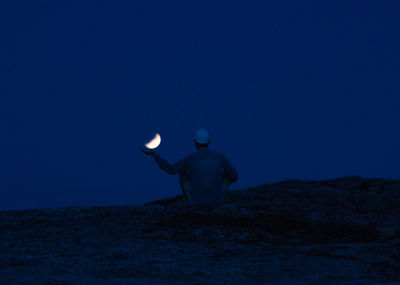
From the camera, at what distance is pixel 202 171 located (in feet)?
23.6

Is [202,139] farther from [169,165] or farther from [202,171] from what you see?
[169,165]

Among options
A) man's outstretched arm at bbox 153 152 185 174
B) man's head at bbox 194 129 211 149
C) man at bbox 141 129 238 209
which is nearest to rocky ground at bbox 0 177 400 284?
man at bbox 141 129 238 209

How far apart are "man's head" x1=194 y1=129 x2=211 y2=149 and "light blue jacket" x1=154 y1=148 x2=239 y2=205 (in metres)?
0.08

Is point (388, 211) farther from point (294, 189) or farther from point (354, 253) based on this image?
point (354, 253)

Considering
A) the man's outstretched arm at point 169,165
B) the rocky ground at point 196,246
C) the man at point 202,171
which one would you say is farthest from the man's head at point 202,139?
the rocky ground at point 196,246

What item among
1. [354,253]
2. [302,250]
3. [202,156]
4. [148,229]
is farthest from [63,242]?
[354,253]

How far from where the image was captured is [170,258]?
17.4ft

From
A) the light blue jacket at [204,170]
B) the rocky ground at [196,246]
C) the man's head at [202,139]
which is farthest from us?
the man's head at [202,139]

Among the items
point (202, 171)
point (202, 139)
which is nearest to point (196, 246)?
point (202, 171)

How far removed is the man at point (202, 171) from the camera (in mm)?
7223

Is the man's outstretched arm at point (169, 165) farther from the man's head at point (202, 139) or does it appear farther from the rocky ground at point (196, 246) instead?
the rocky ground at point (196, 246)

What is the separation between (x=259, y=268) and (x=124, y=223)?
319cm

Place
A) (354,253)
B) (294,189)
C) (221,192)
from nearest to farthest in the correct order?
1. (354,253)
2. (221,192)
3. (294,189)

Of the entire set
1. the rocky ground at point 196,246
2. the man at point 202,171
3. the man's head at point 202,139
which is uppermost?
the man's head at point 202,139
